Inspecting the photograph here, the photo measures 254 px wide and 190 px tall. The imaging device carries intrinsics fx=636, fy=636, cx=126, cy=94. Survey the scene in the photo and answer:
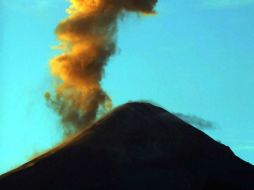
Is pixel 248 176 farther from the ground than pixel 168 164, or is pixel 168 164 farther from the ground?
pixel 168 164

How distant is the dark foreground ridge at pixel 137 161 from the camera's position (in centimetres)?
Answer: 12450

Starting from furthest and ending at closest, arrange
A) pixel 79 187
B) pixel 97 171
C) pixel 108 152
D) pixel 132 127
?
pixel 132 127 < pixel 108 152 < pixel 97 171 < pixel 79 187

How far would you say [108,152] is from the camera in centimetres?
13625

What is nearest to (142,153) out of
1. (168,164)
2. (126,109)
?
(168,164)

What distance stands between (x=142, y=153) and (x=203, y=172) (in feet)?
45.5

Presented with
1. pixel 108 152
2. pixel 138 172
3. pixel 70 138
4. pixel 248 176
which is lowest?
pixel 248 176

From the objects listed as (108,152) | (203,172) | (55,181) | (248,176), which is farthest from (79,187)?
(248,176)

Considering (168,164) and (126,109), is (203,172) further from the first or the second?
(126,109)

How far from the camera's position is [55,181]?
124125mm

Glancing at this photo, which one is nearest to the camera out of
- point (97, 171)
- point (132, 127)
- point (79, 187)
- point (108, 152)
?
point (79, 187)

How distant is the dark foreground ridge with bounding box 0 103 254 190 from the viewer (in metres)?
124

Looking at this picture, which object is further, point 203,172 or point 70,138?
point 70,138

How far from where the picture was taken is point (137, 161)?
439 ft

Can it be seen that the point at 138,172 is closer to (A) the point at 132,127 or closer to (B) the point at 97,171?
(B) the point at 97,171
